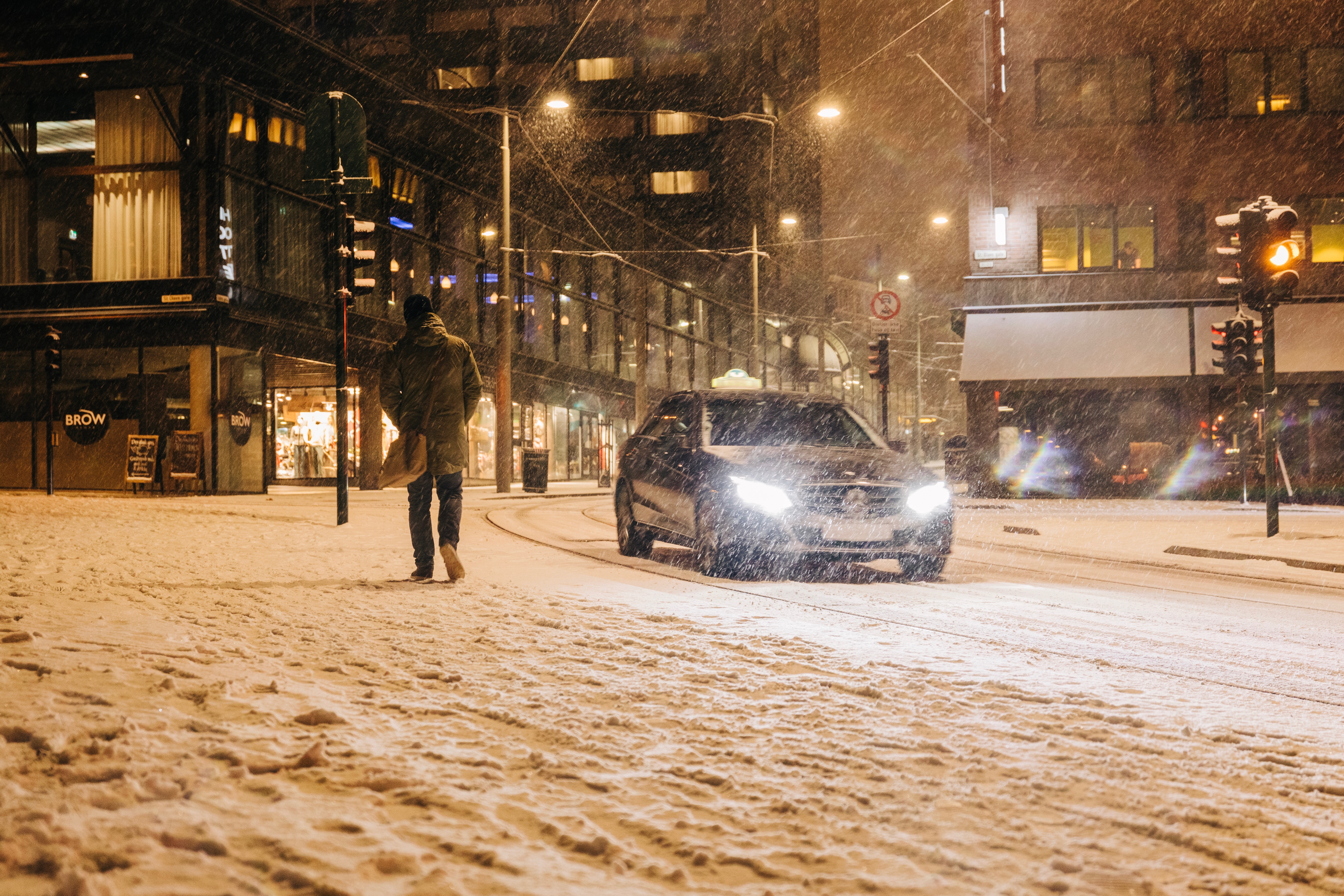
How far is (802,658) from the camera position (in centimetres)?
568

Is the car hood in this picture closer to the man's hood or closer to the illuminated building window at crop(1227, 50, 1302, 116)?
the man's hood

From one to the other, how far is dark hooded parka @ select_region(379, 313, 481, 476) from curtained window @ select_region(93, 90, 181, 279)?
1758 centimetres

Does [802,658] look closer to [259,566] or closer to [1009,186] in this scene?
[259,566]

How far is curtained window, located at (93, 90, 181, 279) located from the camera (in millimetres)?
23672

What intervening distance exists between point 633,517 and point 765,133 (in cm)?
5376

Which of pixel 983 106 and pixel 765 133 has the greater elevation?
pixel 765 133

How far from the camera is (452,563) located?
849 cm

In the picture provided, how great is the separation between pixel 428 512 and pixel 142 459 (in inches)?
685

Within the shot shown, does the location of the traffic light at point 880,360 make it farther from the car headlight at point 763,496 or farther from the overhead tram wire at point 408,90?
the car headlight at point 763,496

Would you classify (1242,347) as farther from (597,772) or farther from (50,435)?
(50,435)

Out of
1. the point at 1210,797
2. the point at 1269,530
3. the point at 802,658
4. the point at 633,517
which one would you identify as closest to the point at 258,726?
the point at 802,658

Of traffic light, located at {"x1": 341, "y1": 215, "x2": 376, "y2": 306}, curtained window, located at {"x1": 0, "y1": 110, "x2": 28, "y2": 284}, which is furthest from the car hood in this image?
curtained window, located at {"x1": 0, "y1": 110, "x2": 28, "y2": 284}

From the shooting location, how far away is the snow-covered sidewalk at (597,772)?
2811 mm

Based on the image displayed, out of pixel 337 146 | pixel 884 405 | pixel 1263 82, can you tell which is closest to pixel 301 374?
pixel 884 405
